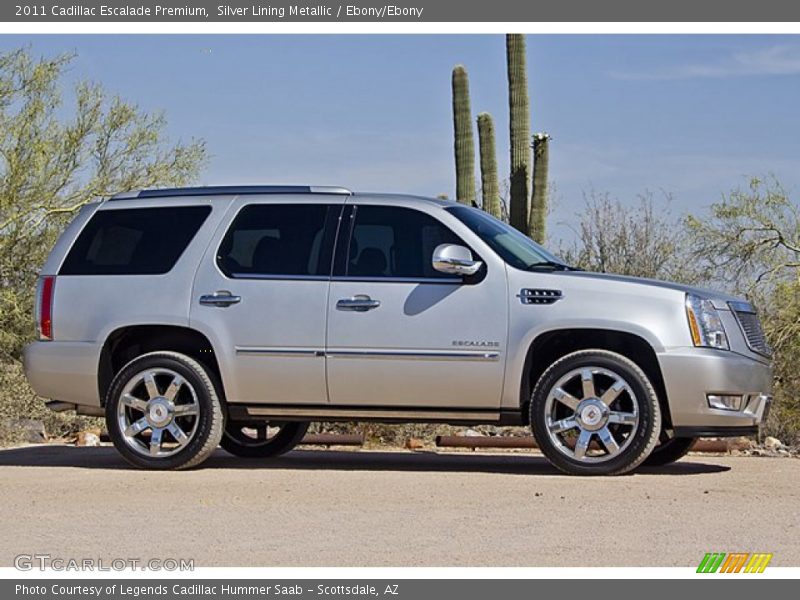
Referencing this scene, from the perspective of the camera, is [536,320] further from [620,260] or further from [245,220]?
[620,260]

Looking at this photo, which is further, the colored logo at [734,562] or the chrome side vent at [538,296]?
the chrome side vent at [538,296]

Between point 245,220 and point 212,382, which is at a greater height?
point 245,220

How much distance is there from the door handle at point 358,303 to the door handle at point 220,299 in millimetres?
782

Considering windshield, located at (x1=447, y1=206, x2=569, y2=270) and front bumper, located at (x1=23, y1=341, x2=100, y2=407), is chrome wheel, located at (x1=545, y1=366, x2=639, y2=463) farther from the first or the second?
front bumper, located at (x1=23, y1=341, x2=100, y2=407)

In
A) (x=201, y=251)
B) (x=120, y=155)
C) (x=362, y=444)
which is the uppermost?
(x=120, y=155)

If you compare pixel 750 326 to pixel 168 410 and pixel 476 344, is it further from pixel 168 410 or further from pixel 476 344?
pixel 168 410

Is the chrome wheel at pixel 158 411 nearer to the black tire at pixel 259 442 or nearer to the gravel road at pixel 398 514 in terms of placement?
the gravel road at pixel 398 514

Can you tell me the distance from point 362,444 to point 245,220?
3.78 meters

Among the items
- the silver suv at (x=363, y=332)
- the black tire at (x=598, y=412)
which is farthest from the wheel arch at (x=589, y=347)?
the black tire at (x=598, y=412)

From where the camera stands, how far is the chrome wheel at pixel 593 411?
10.6m

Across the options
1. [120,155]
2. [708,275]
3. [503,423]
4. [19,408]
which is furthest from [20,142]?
[503,423]

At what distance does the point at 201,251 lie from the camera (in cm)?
1152

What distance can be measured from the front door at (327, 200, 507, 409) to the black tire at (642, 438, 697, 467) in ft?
5.66

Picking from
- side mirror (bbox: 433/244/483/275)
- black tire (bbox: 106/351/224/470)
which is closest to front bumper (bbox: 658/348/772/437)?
side mirror (bbox: 433/244/483/275)
